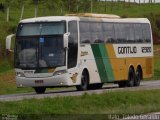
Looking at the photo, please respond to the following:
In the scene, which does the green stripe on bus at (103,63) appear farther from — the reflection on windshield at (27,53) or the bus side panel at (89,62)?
the reflection on windshield at (27,53)

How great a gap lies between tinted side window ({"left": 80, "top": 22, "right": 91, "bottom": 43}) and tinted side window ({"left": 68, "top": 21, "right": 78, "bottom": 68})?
1.73ft

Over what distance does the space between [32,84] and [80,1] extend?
49422 mm

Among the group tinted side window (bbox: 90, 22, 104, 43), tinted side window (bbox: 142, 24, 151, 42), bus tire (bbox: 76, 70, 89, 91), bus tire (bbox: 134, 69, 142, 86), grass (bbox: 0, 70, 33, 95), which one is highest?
tinted side window (bbox: 90, 22, 104, 43)

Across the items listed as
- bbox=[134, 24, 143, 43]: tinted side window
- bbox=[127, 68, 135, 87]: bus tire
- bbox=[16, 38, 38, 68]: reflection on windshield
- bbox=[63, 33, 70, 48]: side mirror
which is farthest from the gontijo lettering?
bbox=[16, 38, 38, 68]: reflection on windshield

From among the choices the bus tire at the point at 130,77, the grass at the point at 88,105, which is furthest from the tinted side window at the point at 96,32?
the grass at the point at 88,105

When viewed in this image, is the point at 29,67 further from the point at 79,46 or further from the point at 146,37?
the point at 146,37

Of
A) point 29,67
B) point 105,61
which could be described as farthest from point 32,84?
point 105,61

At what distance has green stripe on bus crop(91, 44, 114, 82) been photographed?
1313 inches

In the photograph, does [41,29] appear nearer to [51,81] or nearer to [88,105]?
[51,81]

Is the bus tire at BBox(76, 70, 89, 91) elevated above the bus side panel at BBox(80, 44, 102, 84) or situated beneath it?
situated beneath

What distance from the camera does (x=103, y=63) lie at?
3419 cm

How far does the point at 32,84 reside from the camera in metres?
30.6

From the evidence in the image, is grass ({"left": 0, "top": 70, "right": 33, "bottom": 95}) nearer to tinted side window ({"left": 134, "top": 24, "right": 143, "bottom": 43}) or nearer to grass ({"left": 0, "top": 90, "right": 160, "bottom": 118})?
tinted side window ({"left": 134, "top": 24, "right": 143, "bottom": 43})

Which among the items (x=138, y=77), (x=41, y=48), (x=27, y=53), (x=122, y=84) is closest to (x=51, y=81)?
(x=41, y=48)
